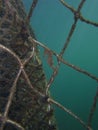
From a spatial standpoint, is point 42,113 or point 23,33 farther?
point 42,113

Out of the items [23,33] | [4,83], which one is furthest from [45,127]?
[23,33]

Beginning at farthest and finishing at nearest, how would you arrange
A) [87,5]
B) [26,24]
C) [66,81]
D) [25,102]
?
[66,81] < [87,5] < [25,102] < [26,24]

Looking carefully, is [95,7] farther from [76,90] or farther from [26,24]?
[26,24]

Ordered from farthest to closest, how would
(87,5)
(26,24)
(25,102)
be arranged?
(87,5), (25,102), (26,24)

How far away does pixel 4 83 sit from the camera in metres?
2.95

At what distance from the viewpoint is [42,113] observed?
125 inches

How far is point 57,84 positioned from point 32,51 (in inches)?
1703

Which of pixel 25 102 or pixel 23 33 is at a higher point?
pixel 23 33

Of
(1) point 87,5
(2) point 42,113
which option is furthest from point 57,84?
(2) point 42,113

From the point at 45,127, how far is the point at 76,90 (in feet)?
150


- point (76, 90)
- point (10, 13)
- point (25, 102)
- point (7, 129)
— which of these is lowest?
point (76, 90)

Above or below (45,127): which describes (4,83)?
above

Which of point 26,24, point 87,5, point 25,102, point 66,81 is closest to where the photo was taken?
point 26,24

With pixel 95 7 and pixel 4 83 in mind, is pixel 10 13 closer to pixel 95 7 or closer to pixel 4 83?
pixel 4 83
